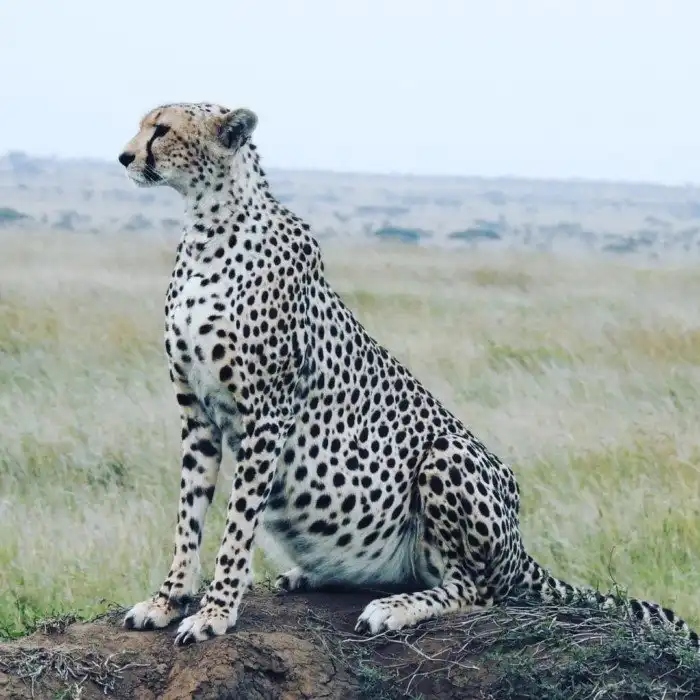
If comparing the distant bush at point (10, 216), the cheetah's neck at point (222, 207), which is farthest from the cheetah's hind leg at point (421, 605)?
the distant bush at point (10, 216)

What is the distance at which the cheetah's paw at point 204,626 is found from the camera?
4.50 meters

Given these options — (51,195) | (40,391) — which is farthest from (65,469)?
(51,195)

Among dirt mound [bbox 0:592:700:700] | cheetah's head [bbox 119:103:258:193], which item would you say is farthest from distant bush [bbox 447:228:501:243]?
cheetah's head [bbox 119:103:258:193]

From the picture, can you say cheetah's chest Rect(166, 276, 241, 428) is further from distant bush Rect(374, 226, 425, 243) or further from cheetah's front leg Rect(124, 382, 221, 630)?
distant bush Rect(374, 226, 425, 243)

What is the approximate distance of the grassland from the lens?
6.51m

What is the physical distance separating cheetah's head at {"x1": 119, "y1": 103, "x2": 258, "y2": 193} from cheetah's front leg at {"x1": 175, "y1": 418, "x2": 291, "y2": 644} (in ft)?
2.55

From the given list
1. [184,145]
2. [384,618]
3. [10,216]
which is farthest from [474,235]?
[184,145]

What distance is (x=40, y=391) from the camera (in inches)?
384

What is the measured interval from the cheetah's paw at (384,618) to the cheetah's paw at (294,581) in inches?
13.6

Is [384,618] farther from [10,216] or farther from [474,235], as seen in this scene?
[474,235]

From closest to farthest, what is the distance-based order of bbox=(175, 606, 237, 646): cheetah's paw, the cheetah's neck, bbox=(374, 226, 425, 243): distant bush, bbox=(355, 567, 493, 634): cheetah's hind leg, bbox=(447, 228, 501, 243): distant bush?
bbox=(175, 606, 237, 646): cheetah's paw, the cheetah's neck, bbox=(355, 567, 493, 634): cheetah's hind leg, bbox=(374, 226, 425, 243): distant bush, bbox=(447, 228, 501, 243): distant bush

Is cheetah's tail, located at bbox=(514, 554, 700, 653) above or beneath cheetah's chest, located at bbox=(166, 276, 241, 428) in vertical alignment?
beneath

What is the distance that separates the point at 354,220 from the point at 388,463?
1410 inches

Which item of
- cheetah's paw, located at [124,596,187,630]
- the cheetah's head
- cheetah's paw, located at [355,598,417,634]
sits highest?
the cheetah's head
